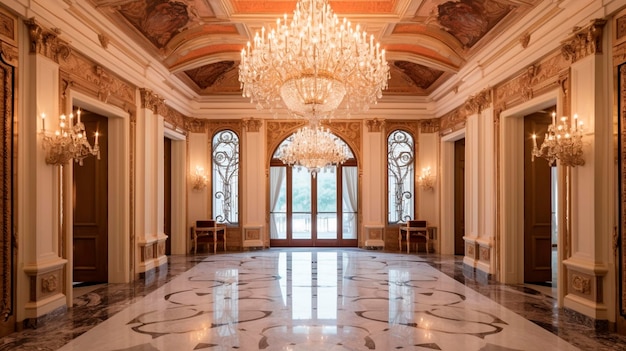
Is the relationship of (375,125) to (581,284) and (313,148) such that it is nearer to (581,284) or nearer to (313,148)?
(313,148)

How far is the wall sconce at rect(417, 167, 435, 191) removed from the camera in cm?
1243

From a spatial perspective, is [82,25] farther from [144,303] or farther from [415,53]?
[415,53]

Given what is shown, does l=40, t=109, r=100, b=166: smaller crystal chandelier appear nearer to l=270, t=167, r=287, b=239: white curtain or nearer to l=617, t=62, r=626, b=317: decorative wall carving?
l=617, t=62, r=626, b=317: decorative wall carving

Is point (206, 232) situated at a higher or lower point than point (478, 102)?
lower

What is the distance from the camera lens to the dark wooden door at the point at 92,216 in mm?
7801

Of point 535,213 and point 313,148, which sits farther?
point 313,148

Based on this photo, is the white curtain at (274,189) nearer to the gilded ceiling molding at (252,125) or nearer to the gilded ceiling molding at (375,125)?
the gilded ceiling molding at (252,125)

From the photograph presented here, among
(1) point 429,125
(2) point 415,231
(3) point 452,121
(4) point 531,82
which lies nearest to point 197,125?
(1) point 429,125

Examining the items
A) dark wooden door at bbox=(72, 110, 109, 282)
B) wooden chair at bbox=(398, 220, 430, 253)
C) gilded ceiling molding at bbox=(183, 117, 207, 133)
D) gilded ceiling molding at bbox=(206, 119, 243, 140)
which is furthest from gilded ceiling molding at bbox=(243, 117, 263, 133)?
dark wooden door at bbox=(72, 110, 109, 282)

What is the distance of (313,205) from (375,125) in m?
2.83

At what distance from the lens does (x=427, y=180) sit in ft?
40.8

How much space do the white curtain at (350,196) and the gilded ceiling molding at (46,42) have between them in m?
8.48

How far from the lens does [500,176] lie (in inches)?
313

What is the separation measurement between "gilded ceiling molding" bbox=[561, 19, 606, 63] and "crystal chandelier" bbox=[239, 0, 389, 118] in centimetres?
226
